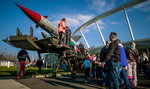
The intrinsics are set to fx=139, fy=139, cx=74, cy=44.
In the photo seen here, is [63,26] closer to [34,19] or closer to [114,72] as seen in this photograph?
[34,19]

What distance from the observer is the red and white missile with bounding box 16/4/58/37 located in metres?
9.67

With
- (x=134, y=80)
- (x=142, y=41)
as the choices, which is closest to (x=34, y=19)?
(x=134, y=80)

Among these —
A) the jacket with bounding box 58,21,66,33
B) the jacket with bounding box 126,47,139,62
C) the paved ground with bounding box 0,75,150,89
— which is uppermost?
the jacket with bounding box 58,21,66,33

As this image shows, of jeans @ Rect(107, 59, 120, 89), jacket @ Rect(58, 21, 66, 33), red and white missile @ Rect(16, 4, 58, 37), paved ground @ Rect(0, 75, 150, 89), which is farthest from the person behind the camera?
red and white missile @ Rect(16, 4, 58, 37)

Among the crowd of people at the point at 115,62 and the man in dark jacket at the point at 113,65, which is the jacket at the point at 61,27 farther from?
the man in dark jacket at the point at 113,65

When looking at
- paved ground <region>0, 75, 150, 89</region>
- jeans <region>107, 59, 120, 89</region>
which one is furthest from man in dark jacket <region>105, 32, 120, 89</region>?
paved ground <region>0, 75, 150, 89</region>

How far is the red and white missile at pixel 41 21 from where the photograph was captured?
9.67 metres

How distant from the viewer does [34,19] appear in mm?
9938

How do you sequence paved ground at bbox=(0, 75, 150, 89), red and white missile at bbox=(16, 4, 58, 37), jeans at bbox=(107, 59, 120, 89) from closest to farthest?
jeans at bbox=(107, 59, 120, 89)
paved ground at bbox=(0, 75, 150, 89)
red and white missile at bbox=(16, 4, 58, 37)

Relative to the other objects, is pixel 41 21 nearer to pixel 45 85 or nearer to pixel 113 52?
pixel 45 85

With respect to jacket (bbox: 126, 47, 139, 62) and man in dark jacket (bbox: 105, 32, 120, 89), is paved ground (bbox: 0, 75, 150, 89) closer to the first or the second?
jacket (bbox: 126, 47, 139, 62)

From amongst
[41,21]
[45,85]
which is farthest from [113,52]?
[41,21]

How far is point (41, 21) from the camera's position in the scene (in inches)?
401

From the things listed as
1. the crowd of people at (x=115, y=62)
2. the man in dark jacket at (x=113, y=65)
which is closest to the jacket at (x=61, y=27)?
the crowd of people at (x=115, y=62)
